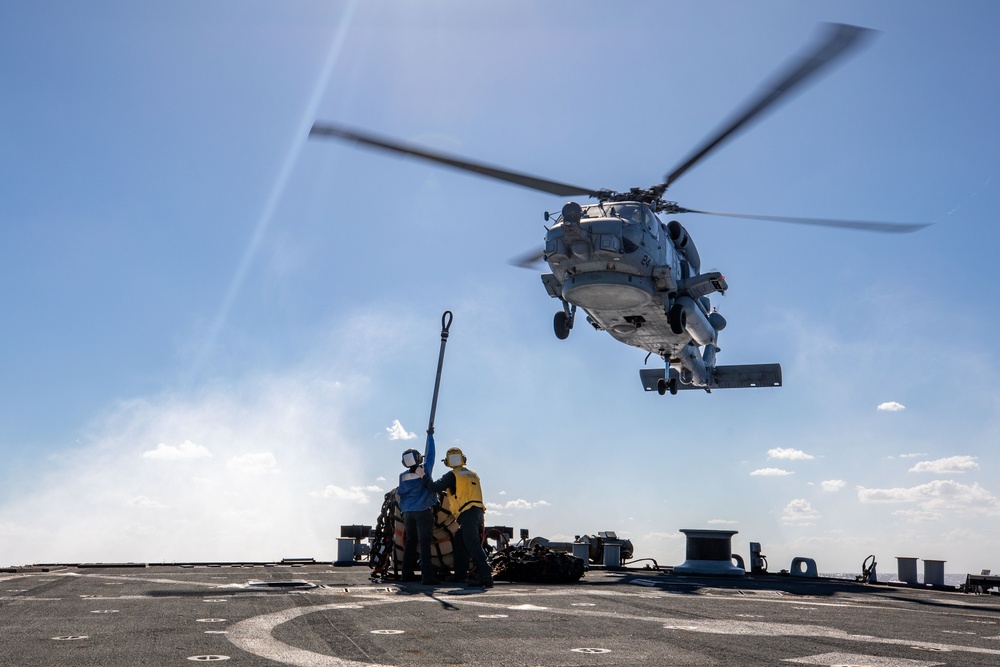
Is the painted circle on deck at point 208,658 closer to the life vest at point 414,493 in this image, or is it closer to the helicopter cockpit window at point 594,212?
the life vest at point 414,493

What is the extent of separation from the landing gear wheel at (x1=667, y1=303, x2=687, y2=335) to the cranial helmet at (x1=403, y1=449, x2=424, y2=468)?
1528 cm

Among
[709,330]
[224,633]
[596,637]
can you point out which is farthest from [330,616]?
[709,330]

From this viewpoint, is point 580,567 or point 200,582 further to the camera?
point 580,567

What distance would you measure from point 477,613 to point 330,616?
5.86 feet

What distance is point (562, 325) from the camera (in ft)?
98.9

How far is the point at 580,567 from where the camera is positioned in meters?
17.5

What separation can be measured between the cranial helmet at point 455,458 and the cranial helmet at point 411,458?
50cm

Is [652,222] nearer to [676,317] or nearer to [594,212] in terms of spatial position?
[594,212]

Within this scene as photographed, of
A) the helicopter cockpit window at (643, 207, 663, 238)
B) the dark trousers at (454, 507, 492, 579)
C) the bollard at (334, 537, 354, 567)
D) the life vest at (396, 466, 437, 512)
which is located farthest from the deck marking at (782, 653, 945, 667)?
the helicopter cockpit window at (643, 207, 663, 238)

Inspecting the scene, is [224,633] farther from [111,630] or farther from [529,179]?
[529,179]

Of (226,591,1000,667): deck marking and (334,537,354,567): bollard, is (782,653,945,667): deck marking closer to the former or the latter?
(226,591,1000,667): deck marking

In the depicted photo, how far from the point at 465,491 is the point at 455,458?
2.15ft

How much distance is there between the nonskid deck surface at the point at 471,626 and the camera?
6.86 metres

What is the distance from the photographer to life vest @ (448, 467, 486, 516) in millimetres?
15406
